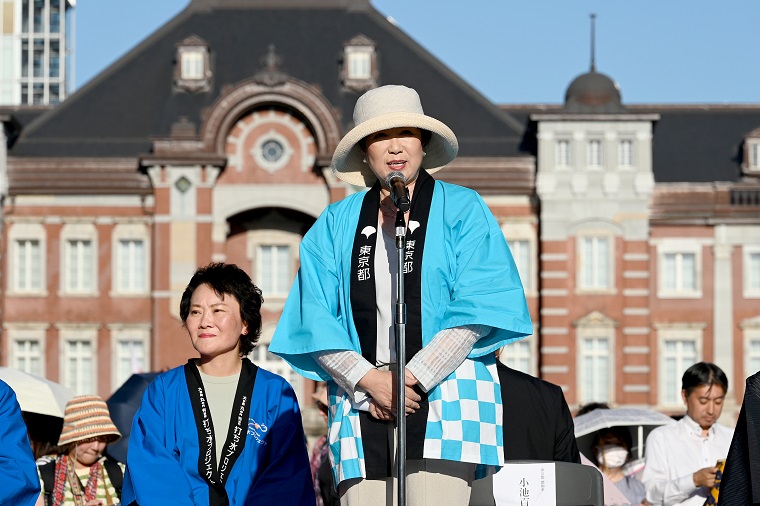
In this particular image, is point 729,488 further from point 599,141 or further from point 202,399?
point 599,141

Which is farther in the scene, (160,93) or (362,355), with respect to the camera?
(160,93)

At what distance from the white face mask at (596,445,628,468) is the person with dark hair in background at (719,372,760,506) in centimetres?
538

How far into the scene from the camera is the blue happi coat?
16.7 feet

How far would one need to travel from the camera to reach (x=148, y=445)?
5.16 m

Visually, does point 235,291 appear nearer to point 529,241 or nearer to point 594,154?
point 594,154

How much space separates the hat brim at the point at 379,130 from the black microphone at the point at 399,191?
231mm

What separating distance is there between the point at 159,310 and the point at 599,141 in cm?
996

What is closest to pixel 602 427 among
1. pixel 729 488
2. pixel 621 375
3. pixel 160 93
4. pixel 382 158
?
pixel 382 158

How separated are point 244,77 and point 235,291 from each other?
2765cm

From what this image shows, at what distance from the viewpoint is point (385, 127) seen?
5.30 metres

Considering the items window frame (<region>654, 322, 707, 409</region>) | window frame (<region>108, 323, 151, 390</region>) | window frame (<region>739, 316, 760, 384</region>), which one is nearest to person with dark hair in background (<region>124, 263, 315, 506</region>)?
window frame (<region>108, 323, 151, 390</region>)

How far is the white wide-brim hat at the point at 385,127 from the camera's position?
5.33 meters

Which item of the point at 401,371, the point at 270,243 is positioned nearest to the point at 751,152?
the point at 270,243

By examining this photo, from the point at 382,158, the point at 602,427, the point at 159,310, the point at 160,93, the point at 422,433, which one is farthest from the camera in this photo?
the point at 160,93
